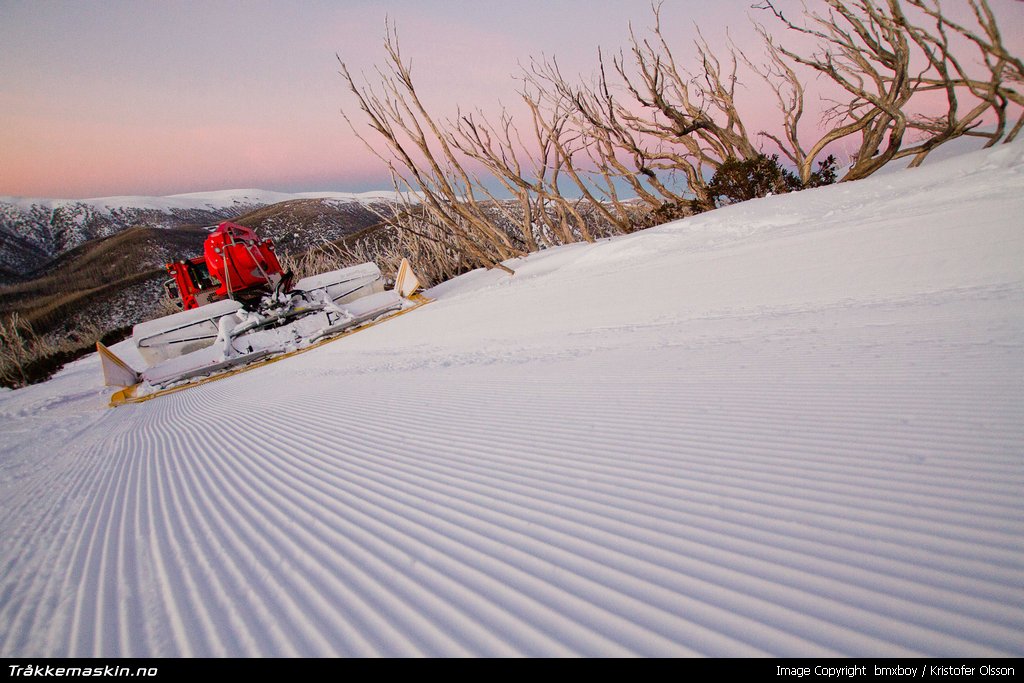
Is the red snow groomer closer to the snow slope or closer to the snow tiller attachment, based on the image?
the snow tiller attachment

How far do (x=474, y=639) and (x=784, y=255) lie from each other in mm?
4412

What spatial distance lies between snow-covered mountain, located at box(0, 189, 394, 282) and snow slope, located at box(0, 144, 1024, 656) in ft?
223

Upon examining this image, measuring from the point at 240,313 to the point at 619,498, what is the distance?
24.2ft

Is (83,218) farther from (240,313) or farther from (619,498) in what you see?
(619,498)

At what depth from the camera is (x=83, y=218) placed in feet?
296

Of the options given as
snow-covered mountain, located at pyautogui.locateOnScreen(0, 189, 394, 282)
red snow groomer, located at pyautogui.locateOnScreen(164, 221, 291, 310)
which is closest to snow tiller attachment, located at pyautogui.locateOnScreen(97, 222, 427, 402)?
red snow groomer, located at pyautogui.locateOnScreen(164, 221, 291, 310)

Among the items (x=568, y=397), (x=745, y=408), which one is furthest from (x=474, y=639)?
(x=568, y=397)

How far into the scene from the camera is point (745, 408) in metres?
1.87

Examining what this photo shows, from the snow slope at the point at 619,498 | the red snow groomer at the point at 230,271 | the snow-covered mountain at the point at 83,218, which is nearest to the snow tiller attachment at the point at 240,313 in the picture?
the red snow groomer at the point at 230,271

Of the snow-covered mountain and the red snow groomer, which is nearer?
the red snow groomer

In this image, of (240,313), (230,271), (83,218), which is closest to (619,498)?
(240,313)

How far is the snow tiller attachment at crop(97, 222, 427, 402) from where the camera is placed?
6.37 metres

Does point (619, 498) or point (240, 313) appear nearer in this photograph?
point (619, 498)

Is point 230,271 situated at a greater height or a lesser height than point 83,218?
lesser
